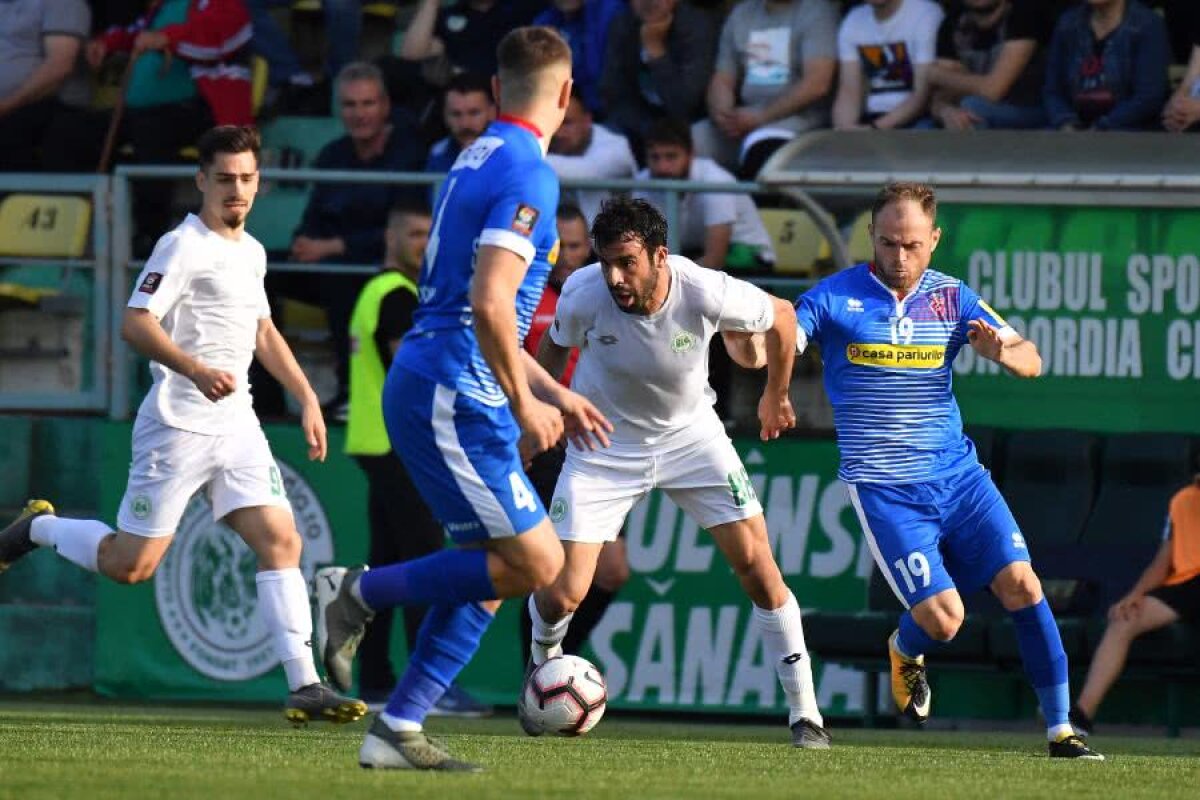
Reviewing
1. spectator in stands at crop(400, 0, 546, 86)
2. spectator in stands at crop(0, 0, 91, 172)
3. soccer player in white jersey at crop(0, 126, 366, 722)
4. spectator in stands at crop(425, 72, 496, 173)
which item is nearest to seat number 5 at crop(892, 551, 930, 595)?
soccer player in white jersey at crop(0, 126, 366, 722)

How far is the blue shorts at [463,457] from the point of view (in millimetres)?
7105

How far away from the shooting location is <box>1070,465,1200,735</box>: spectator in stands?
37.7ft

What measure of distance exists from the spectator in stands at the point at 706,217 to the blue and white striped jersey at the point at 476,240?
573 cm

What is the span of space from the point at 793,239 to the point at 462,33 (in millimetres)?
2980

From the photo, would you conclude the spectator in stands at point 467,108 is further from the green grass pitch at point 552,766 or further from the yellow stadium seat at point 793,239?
the green grass pitch at point 552,766

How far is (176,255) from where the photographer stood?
9.37m

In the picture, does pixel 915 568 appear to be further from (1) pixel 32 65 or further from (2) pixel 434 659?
(1) pixel 32 65

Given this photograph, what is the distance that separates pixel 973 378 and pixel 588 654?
2.58 metres

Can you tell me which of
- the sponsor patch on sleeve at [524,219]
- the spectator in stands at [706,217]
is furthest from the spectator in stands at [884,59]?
the sponsor patch on sleeve at [524,219]

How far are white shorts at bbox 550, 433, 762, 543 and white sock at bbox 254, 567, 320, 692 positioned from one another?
1.07 metres

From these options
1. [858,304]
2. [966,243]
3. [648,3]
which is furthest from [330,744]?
[648,3]

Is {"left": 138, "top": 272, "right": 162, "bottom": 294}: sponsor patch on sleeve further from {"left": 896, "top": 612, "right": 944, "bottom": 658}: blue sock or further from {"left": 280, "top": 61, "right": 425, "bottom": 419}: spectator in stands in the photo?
{"left": 280, "top": 61, "right": 425, "bottom": 419}: spectator in stands

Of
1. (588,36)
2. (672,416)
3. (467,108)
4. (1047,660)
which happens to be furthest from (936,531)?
(588,36)

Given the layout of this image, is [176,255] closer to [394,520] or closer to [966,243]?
[394,520]
